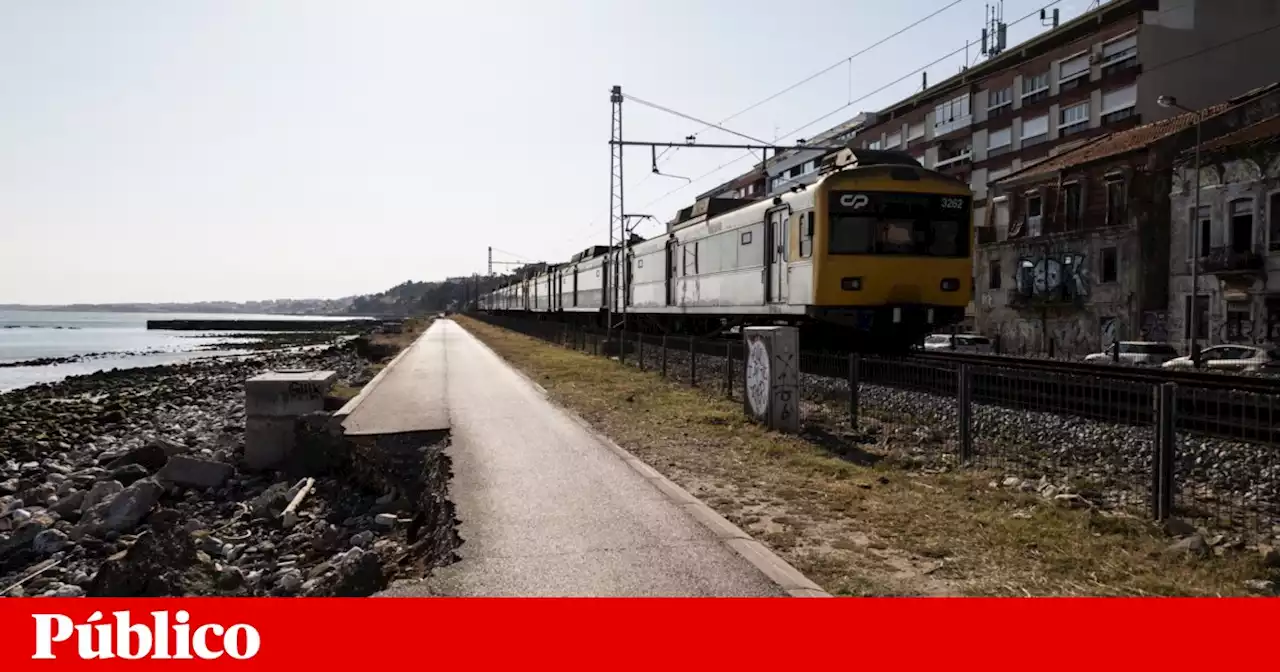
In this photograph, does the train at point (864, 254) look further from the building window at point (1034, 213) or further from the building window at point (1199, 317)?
the building window at point (1034, 213)

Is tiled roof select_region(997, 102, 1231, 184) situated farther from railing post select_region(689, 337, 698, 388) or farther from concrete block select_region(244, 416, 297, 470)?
concrete block select_region(244, 416, 297, 470)

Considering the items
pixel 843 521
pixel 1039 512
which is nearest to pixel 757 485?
pixel 843 521

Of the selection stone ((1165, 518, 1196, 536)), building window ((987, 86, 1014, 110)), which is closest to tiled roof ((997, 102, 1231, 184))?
building window ((987, 86, 1014, 110))

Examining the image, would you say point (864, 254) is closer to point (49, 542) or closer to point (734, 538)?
point (734, 538)

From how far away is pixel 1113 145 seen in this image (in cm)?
3938

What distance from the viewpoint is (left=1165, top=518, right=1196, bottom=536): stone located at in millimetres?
6645

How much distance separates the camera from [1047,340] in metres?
41.3

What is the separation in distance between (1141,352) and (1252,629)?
94.7ft

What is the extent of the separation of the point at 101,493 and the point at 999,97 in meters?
53.4

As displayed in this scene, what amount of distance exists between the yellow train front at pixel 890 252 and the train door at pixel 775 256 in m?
1.49

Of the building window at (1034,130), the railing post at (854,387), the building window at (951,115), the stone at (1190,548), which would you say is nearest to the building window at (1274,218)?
the building window at (1034,130)

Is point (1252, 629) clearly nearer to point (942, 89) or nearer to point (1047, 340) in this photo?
point (1047, 340)

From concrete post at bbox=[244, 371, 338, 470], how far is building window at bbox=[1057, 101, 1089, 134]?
1796 inches

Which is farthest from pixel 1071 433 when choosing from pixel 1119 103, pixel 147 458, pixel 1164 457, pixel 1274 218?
pixel 1119 103
